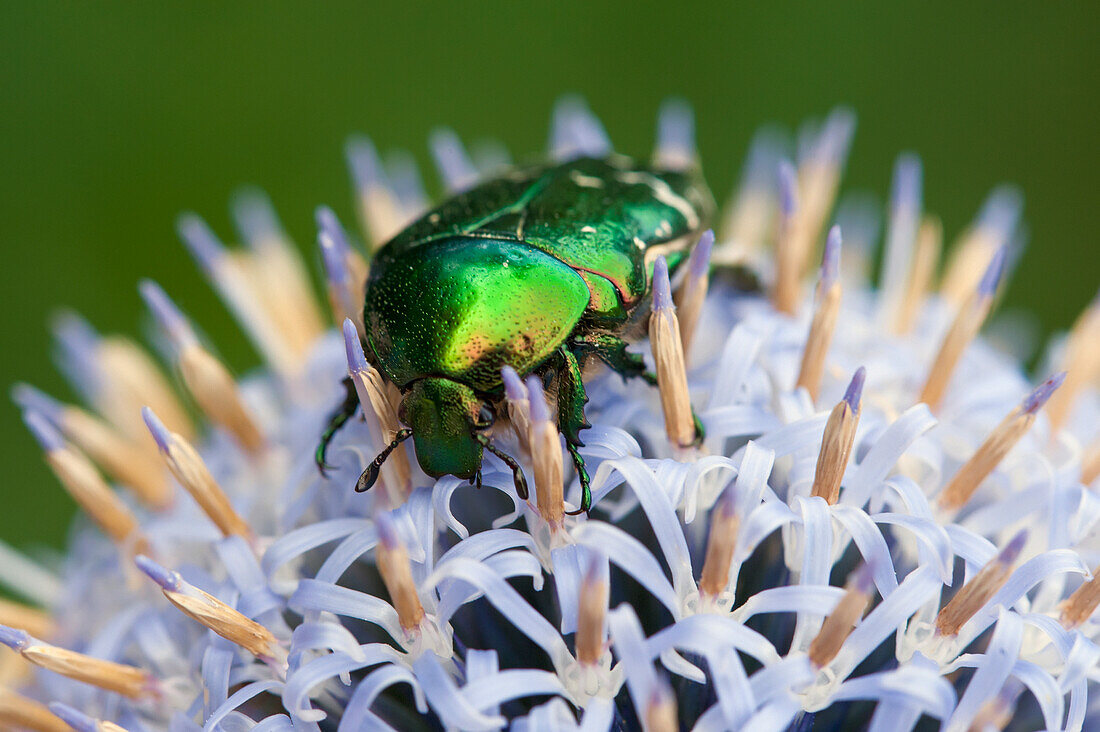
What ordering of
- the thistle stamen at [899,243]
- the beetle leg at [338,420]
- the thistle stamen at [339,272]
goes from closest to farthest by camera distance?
the beetle leg at [338,420]
the thistle stamen at [339,272]
the thistle stamen at [899,243]

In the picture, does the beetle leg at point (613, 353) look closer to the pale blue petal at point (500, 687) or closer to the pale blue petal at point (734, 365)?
the pale blue petal at point (734, 365)

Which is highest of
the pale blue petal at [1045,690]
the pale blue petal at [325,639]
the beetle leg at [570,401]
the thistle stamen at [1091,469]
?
the beetle leg at [570,401]

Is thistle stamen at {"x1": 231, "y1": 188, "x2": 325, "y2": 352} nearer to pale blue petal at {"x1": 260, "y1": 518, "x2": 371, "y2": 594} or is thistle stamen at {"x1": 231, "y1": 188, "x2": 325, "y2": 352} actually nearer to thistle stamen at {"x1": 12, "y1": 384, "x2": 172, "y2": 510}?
thistle stamen at {"x1": 12, "y1": 384, "x2": 172, "y2": 510}

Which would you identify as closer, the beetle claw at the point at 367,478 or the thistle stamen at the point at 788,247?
the beetle claw at the point at 367,478

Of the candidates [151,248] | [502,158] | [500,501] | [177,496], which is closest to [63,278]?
[151,248]

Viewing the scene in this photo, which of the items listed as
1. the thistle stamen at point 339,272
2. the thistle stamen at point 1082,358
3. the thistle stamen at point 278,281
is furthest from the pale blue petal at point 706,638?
A: the thistle stamen at point 278,281

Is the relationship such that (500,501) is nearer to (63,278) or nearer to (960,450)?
(960,450)

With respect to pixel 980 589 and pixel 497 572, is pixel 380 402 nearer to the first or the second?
pixel 497 572
